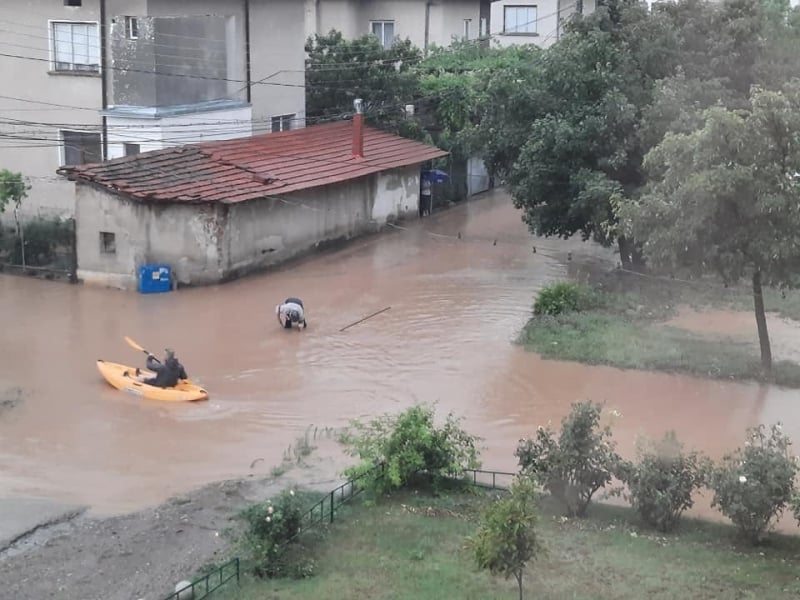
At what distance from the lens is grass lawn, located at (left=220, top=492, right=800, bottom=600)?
12508mm

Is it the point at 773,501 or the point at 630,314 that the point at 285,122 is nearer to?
the point at 630,314

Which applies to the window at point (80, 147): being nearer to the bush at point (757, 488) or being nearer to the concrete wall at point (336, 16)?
the concrete wall at point (336, 16)

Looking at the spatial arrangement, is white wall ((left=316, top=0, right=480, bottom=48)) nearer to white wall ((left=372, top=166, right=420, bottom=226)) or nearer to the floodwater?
white wall ((left=372, top=166, right=420, bottom=226))

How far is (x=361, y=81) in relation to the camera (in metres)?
36.1

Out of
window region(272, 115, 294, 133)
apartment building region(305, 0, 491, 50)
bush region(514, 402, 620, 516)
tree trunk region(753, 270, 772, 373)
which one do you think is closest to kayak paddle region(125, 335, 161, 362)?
bush region(514, 402, 620, 516)

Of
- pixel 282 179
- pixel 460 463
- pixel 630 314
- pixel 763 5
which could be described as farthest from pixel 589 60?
pixel 460 463

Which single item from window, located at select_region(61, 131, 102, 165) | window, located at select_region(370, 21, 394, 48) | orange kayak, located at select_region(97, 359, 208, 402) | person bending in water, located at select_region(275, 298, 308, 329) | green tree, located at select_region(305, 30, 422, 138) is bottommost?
orange kayak, located at select_region(97, 359, 208, 402)

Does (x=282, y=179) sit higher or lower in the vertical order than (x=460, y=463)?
higher

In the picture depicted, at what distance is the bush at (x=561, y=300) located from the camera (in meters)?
24.9

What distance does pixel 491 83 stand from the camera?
28156 mm

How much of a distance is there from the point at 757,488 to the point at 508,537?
12.3 feet

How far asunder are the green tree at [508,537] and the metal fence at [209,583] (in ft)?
9.65

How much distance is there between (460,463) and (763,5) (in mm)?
16064

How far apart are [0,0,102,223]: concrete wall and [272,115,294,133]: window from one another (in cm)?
620
